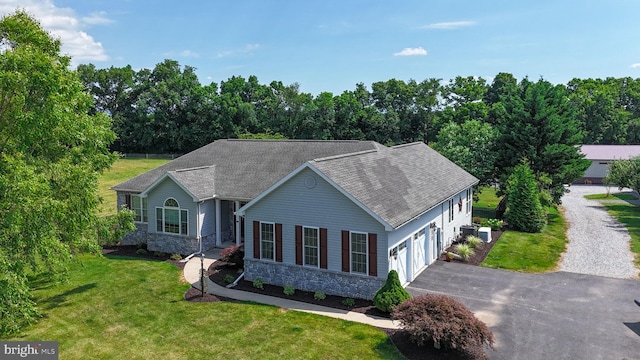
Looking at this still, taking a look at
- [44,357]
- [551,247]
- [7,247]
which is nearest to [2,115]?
[7,247]

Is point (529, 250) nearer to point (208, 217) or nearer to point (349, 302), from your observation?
point (349, 302)

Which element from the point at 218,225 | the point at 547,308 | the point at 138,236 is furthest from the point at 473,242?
the point at 138,236

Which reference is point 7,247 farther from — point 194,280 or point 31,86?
point 194,280

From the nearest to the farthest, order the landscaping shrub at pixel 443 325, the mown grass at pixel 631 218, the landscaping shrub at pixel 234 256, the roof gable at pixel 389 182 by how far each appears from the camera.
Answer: the landscaping shrub at pixel 443 325 → the roof gable at pixel 389 182 → the landscaping shrub at pixel 234 256 → the mown grass at pixel 631 218

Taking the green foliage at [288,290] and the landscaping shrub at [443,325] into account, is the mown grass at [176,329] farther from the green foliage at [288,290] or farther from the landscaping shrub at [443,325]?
the green foliage at [288,290]

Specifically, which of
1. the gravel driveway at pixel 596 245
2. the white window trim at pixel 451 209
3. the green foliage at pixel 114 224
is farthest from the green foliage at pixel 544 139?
the green foliage at pixel 114 224

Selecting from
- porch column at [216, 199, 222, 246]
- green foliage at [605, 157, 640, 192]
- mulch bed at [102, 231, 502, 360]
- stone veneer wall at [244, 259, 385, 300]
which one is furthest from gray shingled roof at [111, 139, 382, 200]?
green foliage at [605, 157, 640, 192]

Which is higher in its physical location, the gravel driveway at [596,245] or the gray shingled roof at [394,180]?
the gray shingled roof at [394,180]

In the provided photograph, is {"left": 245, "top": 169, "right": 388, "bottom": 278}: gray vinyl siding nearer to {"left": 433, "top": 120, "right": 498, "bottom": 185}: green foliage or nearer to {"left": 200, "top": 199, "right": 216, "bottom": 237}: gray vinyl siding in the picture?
{"left": 200, "top": 199, "right": 216, "bottom": 237}: gray vinyl siding
